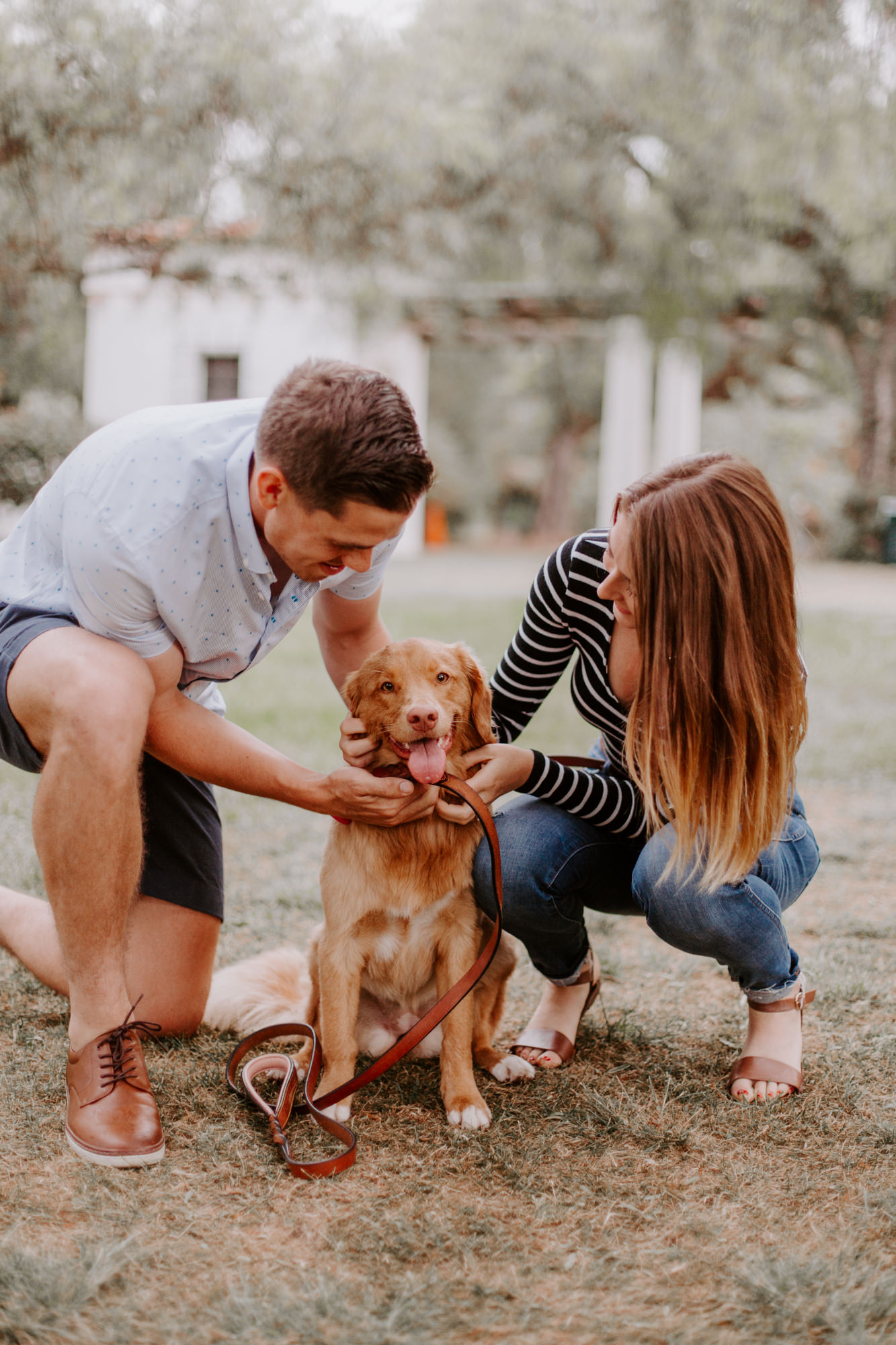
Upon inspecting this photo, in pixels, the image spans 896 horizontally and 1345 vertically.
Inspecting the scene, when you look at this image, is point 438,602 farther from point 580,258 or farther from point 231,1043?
point 231,1043

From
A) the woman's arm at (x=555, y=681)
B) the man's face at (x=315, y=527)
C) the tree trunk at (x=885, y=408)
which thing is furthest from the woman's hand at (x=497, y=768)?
the tree trunk at (x=885, y=408)

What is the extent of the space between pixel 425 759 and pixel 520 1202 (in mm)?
897

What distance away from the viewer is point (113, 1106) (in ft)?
7.02

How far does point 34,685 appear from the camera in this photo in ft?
7.30

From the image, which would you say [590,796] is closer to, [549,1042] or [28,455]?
[549,1042]

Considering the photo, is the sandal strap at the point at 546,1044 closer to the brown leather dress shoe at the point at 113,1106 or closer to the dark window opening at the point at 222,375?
the brown leather dress shoe at the point at 113,1106

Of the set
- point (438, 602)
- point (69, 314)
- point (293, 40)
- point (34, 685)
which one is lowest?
point (438, 602)

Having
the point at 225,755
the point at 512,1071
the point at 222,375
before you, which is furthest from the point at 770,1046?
the point at 222,375

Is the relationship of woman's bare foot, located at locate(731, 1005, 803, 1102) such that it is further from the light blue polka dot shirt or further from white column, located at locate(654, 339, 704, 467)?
white column, located at locate(654, 339, 704, 467)

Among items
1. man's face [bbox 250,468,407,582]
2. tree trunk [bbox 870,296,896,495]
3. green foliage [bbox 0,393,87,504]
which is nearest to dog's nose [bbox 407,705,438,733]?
man's face [bbox 250,468,407,582]

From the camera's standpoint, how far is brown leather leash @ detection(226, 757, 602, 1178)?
83.8 inches

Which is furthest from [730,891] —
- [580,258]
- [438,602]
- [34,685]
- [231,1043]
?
[580,258]

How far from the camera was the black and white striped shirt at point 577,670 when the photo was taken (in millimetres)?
2590

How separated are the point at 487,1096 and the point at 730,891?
0.69 metres
